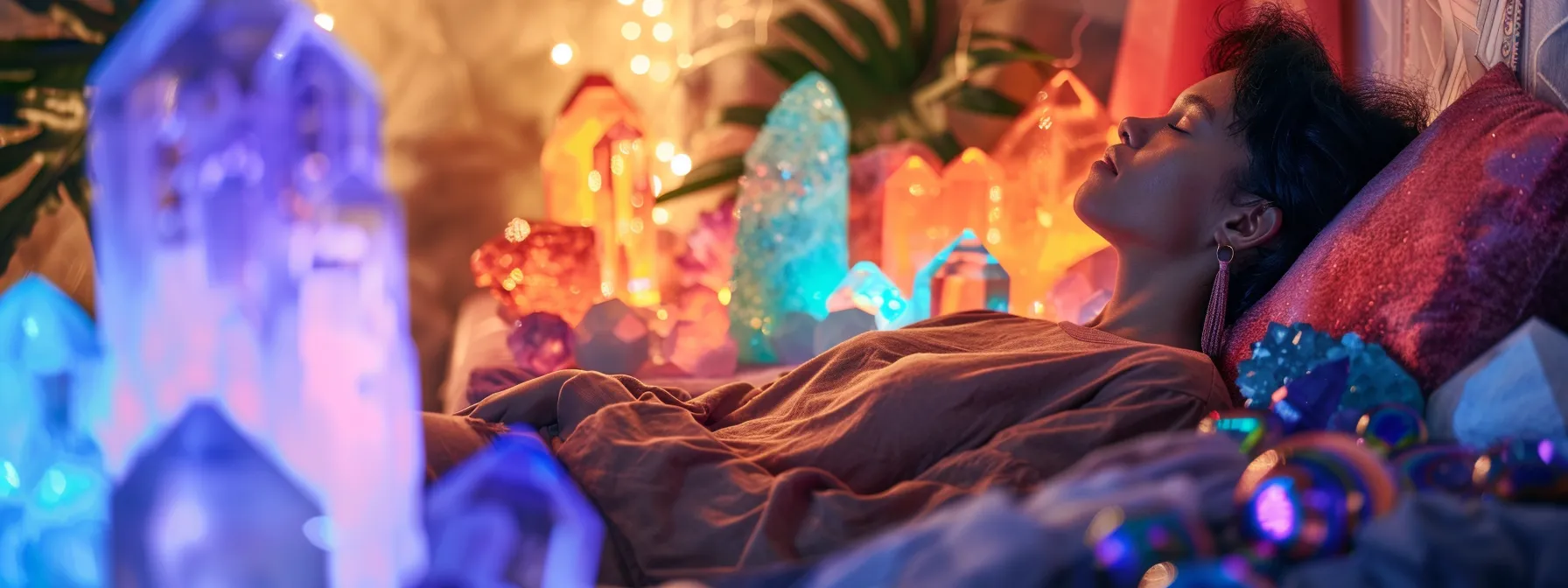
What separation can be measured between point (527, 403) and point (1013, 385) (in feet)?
1.68

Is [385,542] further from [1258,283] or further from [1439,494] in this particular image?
[1258,283]

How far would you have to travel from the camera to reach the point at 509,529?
705mm

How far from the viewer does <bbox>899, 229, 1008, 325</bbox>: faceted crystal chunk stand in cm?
189

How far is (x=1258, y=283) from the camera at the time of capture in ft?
4.46

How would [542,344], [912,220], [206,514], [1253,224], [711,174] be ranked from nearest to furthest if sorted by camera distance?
[206,514]
[1253,224]
[542,344]
[912,220]
[711,174]

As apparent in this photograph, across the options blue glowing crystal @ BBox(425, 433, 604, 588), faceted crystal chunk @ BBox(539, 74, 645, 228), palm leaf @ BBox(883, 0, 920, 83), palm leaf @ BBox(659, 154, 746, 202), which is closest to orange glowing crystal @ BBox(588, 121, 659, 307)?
faceted crystal chunk @ BBox(539, 74, 645, 228)

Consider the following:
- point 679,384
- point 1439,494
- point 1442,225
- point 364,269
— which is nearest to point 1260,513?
point 1439,494

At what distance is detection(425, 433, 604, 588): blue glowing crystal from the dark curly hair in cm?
93

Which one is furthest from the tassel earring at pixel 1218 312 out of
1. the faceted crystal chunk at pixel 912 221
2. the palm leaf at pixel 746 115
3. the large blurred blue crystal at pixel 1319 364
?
the palm leaf at pixel 746 115

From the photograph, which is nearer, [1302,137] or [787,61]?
[1302,137]

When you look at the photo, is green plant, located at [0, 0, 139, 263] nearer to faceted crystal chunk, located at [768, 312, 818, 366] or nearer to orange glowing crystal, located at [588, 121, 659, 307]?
orange glowing crystal, located at [588, 121, 659, 307]

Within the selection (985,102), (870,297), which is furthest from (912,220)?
(985,102)

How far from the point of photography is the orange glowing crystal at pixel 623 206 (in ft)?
7.75

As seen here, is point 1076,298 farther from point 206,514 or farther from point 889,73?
point 206,514
